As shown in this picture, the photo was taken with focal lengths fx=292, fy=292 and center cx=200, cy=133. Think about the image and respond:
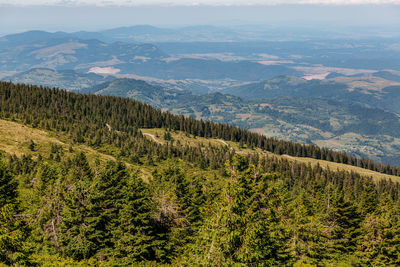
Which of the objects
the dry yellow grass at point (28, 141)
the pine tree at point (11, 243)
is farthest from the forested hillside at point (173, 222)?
the dry yellow grass at point (28, 141)

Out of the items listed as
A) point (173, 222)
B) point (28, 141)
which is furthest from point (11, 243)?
point (28, 141)

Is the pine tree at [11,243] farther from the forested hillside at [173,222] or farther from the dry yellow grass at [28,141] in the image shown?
the dry yellow grass at [28,141]

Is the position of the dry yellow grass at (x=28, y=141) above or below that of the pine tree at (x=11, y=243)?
below

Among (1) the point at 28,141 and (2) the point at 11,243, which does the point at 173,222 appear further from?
(1) the point at 28,141

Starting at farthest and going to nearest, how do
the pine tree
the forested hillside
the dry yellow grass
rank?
the dry yellow grass
the forested hillside
the pine tree

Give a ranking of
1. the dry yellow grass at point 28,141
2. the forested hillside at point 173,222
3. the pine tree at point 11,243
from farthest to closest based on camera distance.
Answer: the dry yellow grass at point 28,141
the forested hillside at point 173,222
the pine tree at point 11,243

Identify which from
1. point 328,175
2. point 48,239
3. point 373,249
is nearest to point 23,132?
point 48,239

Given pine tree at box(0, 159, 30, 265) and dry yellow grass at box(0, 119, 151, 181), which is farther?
dry yellow grass at box(0, 119, 151, 181)

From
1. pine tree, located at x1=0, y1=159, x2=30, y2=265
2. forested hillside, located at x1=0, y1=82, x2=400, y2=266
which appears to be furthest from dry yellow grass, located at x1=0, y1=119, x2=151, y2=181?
pine tree, located at x1=0, y1=159, x2=30, y2=265

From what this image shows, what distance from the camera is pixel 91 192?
1583 inches

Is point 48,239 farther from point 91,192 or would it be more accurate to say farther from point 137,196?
point 137,196

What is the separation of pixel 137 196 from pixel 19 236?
16.4 meters

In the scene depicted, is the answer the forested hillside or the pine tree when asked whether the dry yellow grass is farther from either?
the pine tree

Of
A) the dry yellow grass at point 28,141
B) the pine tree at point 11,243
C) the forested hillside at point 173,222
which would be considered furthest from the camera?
the dry yellow grass at point 28,141
